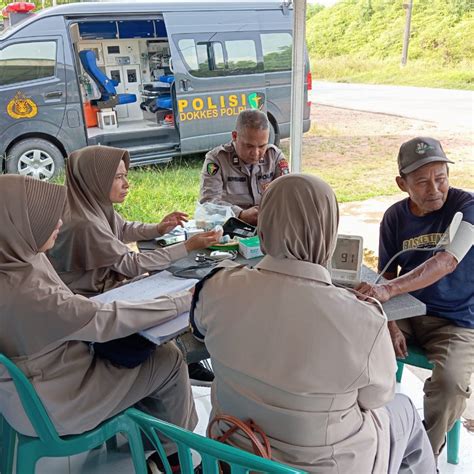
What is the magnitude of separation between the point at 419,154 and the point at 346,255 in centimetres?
45

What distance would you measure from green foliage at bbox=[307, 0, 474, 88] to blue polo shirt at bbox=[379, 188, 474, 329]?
14.3ft

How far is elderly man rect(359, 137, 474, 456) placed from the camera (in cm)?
162

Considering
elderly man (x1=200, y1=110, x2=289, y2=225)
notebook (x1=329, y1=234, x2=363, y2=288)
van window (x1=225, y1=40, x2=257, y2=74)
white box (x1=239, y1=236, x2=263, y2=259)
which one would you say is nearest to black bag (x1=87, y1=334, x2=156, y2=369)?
white box (x1=239, y1=236, x2=263, y2=259)

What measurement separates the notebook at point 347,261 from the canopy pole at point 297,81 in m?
1.87

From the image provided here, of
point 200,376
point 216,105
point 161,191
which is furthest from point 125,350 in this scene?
point 216,105

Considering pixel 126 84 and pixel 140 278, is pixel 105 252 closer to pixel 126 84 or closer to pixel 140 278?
pixel 140 278

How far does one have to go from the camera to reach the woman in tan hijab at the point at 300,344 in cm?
99

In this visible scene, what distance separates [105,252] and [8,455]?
0.72 m

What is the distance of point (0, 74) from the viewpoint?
435 cm

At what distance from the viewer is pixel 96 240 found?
6.14ft

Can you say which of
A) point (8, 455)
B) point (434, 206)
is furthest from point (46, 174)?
point (434, 206)

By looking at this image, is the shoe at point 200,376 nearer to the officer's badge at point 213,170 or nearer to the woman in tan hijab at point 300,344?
the officer's badge at point 213,170

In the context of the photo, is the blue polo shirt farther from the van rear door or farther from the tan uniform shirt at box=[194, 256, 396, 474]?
the van rear door

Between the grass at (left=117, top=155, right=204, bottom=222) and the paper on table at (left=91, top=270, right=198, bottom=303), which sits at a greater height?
the paper on table at (left=91, top=270, right=198, bottom=303)
